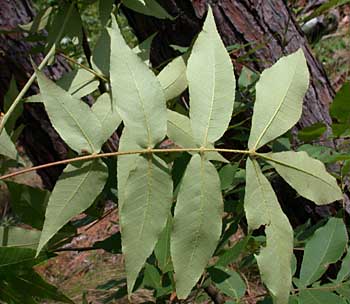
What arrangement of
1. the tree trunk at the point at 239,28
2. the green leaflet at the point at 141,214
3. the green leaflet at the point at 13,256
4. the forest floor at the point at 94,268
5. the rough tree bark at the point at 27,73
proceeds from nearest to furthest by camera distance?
the green leaflet at the point at 141,214 < the green leaflet at the point at 13,256 < the tree trunk at the point at 239,28 < the rough tree bark at the point at 27,73 < the forest floor at the point at 94,268

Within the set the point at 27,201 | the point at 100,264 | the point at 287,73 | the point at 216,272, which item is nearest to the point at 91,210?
the point at 27,201

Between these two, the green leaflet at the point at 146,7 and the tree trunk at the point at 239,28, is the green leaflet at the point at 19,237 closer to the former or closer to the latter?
the green leaflet at the point at 146,7

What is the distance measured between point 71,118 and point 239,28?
68 cm

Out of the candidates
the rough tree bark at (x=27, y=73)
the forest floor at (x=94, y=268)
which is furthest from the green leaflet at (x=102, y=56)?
the forest floor at (x=94, y=268)

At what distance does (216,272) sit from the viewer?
0.96 m

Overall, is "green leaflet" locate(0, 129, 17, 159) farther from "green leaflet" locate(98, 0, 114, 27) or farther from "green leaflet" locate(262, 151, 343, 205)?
"green leaflet" locate(262, 151, 343, 205)

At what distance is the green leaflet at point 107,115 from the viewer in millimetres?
771

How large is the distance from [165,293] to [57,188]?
0.32 meters

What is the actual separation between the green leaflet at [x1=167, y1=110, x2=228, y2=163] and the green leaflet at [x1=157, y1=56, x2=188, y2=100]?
7cm

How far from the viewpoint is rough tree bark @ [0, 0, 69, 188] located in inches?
71.0

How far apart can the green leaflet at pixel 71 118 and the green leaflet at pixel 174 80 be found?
13cm

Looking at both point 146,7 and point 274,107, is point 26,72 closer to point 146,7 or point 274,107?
point 146,7

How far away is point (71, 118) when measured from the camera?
27.6 inches

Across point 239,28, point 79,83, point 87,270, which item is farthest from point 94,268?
point 79,83
